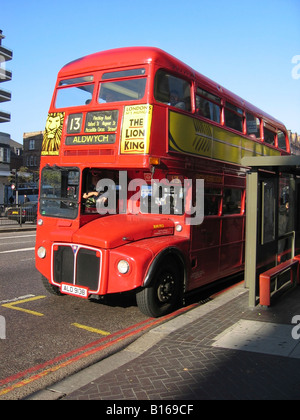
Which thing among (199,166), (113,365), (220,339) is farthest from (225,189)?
(113,365)

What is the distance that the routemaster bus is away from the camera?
5652 millimetres

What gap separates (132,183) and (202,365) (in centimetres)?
386

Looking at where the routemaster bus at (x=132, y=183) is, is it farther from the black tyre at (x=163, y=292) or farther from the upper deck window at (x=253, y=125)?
the upper deck window at (x=253, y=125)

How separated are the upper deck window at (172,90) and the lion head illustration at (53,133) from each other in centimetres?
181

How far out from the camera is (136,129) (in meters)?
5.74

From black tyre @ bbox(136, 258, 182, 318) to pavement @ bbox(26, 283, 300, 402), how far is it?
37cm

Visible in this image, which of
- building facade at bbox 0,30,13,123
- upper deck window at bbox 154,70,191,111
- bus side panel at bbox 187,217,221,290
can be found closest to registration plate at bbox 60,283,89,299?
bus side panel at bbox 187,217,221,290

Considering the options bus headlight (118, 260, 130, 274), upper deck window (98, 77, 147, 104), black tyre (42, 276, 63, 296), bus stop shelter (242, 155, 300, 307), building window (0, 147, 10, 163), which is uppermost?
building window (0, 147, 10, 163)

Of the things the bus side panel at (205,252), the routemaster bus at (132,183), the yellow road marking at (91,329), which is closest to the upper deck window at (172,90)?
the routemaster bus at (132,183)

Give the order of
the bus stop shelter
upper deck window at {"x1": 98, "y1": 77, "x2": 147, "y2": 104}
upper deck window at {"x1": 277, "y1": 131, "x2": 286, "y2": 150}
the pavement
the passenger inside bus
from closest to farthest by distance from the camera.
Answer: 1. the pavement
2. upper deck window at {"x1": 98, "y1": 77, "x2": 147, "y2": 104}
3. the bus stop shelter
4. the passenger inside bus
5. upper deck window at {"x1": 277, "y1": 131, "x2": 286, "y2": 150}

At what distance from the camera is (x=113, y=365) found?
13.3ft

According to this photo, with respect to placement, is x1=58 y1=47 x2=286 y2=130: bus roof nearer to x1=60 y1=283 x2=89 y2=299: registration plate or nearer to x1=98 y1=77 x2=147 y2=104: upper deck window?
x1=98 y1=77 x2=147 y2=104: upper deck window

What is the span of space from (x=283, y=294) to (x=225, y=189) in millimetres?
2413
